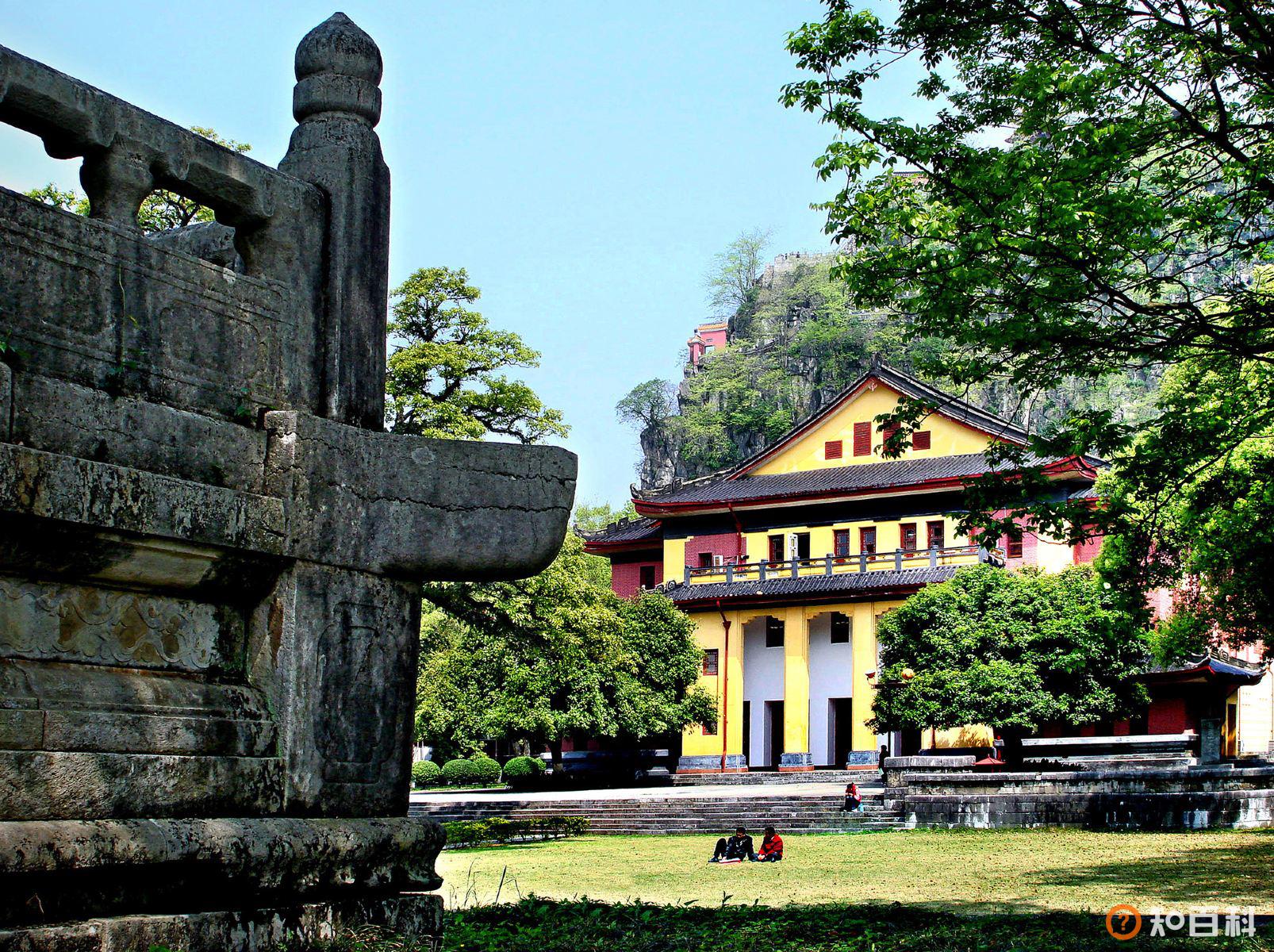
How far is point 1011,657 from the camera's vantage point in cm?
2856

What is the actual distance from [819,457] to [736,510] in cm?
292

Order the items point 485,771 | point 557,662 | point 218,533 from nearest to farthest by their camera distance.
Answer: point 218,533 → point 557,662 → point 485,771

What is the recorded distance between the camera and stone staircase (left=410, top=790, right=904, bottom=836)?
23.4m

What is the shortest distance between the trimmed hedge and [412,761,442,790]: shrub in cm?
1518

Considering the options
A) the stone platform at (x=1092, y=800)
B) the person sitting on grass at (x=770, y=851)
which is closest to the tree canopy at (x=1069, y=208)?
the person sitting on grass at (x=770, y=851)

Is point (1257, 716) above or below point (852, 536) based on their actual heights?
below

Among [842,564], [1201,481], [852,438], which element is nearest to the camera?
[1201,481]

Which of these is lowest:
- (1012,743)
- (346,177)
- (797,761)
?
(797,761)

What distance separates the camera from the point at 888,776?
2441 cm

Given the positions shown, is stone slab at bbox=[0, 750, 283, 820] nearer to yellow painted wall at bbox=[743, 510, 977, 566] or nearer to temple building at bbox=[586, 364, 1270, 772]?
A: temple building at bbox=[586, 364, 1270, 772]

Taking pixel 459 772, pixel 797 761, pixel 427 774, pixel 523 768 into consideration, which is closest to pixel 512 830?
pixel 523 768

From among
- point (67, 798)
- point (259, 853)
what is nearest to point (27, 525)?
point (67, 798)

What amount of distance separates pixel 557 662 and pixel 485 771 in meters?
17.4

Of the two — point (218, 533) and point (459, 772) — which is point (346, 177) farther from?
point (459, 772)
